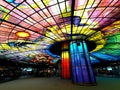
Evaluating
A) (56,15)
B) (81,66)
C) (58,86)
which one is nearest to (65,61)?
(81,66)

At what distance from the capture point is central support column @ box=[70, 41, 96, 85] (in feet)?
53.0

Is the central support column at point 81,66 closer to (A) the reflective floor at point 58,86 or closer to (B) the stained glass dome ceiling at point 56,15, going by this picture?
(A) the reflective floor at point 58,86

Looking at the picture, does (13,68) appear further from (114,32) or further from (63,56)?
(114,32)

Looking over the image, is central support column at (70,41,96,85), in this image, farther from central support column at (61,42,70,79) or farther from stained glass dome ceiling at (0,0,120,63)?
central support column at (61,42,70,79)

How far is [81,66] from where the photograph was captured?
1720 cm

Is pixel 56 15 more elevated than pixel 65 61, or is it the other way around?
pixel 56 15

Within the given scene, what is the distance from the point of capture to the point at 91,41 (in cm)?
2416

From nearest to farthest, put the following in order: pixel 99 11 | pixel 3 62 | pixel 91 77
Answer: pixel 99 11
pixel 91 77
pixel 3 62

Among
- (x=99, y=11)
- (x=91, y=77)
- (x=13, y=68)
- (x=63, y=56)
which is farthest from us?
(x=13, y=68)

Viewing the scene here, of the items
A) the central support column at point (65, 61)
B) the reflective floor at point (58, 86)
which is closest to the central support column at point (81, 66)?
the reflective floor at point (58, 86)

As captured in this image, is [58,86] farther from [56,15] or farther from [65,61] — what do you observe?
[65,61]

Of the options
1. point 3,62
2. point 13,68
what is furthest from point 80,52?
point 13,68

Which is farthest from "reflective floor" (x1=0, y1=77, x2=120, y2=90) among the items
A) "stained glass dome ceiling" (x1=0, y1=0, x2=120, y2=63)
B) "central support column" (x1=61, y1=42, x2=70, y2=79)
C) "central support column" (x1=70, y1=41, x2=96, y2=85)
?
"stained glass dome ceiling" (x1=0, y1=0, x2=120, y2=63)

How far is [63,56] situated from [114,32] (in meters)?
9.75
